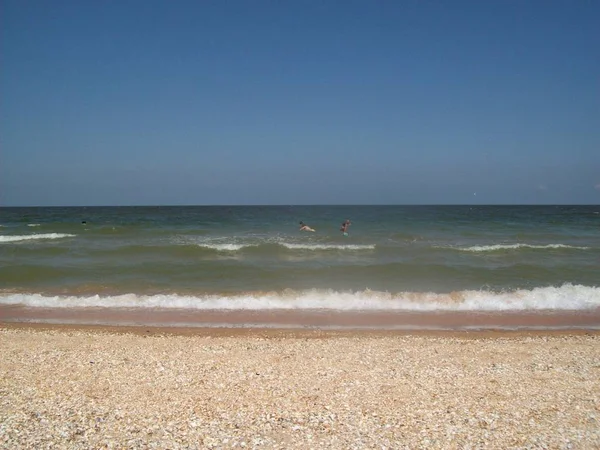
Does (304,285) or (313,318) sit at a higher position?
(304,285)

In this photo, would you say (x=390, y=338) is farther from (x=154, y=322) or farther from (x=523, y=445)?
(x=154, y=322)

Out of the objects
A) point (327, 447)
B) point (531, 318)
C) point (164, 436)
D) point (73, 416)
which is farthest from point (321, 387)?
point (531, 318)

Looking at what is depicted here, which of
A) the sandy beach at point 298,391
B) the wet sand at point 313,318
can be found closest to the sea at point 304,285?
the wet sand at point 313,318

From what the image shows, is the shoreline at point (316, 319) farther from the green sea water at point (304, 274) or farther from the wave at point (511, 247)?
the wave at point (511, 247)

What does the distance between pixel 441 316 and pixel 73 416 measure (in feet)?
28.0

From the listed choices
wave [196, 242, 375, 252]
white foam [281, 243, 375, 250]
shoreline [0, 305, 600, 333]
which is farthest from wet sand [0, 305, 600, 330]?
white foam [281, 243, 375, 250]

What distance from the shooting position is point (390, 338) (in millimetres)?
9000

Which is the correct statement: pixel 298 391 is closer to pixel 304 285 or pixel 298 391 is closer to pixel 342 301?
pixel 342 301

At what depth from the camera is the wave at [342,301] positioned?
12.1m

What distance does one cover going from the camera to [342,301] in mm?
12477

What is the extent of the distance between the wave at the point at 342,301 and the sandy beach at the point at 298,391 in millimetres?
2899

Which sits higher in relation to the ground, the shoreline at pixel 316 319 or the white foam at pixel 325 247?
the white foam at pixel 325 247

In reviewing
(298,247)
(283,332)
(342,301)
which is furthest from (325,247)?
(283,332)

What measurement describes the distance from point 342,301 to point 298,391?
6457 mm
